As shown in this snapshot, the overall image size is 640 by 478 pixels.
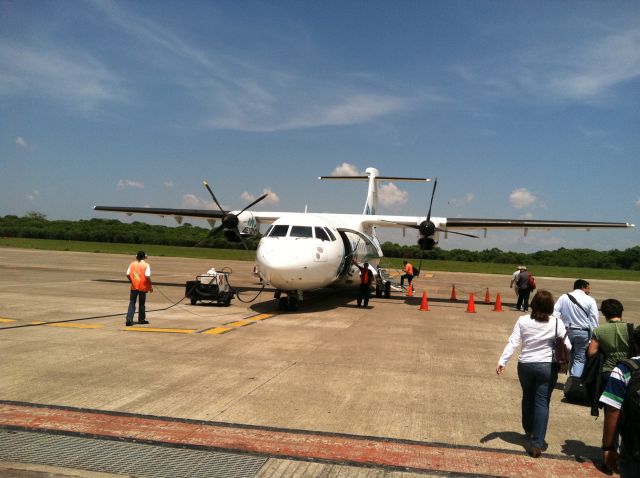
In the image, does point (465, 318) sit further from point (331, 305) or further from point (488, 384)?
point (488, 384)

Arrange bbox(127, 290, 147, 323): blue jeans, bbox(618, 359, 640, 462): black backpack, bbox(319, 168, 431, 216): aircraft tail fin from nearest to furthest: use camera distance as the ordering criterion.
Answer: bbox(618, 359, 640, 462): black backpack
bbox(127, 290, 147, 323): blue jeans
bbox(319, 168, 431, 216): aircraft tail fin

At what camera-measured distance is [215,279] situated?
50.4 ft

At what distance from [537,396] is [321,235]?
986 centimetres

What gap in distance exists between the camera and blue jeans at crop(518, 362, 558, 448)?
16.0 ft

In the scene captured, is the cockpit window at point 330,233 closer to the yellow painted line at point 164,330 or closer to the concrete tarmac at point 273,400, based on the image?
Answer: the concrete tarmac at point 273,400

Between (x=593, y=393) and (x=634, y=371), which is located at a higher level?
(x=634, y=371)

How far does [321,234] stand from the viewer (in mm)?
14555

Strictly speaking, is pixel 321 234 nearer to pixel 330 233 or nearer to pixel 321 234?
pixel 321 234

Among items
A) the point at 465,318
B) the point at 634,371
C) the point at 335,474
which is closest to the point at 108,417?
the point at 335,474

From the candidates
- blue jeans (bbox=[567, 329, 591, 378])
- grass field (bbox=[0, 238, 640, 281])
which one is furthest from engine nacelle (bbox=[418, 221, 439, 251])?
grass field (bbox=[0, 238, 640, 281])

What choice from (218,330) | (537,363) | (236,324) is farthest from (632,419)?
(236,324)

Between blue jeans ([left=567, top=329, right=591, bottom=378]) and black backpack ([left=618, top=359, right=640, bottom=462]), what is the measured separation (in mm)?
4459

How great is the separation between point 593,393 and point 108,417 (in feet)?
16.5

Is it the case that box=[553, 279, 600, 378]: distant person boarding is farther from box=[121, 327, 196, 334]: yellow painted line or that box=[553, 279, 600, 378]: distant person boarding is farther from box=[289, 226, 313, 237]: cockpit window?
box=[289, 226, 313, 237]: cockpit window
